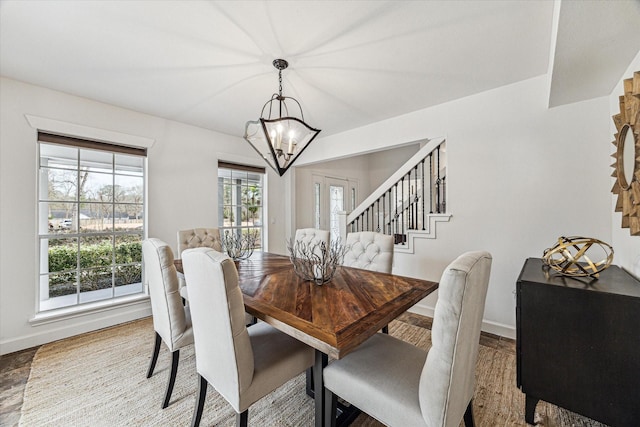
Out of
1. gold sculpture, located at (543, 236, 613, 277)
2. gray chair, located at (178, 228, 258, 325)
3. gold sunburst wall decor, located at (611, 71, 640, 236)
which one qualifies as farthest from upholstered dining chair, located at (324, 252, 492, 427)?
gray chair, located at (178, 228, 258, 325)

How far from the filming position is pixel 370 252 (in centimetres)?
238

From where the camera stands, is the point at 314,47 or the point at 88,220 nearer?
the point at 314,47

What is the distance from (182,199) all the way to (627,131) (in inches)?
170

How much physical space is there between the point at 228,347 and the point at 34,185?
2958 millimetres

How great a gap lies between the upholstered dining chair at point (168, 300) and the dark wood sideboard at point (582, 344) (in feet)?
6.83

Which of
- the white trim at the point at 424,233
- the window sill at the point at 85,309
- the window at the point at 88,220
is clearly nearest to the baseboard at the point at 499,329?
the white trim at the point at 424,233

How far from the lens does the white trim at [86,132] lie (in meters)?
2.60

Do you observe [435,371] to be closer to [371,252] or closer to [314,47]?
[371,252]

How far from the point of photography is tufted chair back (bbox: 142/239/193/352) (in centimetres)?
161

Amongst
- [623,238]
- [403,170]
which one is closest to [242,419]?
[623,238]

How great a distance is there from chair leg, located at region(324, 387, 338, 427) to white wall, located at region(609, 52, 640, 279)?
1.83 metres

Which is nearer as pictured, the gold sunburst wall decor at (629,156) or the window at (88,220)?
the gold sunburst wall decor at (629,156)

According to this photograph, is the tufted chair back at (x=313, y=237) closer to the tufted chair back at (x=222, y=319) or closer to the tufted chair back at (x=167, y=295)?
the tufted chair back at (x=167, y=295)

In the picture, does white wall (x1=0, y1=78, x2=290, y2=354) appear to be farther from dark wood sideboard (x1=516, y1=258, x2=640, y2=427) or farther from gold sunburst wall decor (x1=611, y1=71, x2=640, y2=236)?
gold sunburst wall decor (x1=611, y1=71, x2=640, y2=236)
